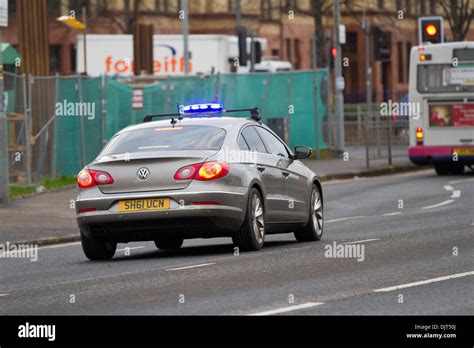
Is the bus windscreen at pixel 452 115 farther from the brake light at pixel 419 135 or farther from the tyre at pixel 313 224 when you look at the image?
the tyre at pixel 313 224

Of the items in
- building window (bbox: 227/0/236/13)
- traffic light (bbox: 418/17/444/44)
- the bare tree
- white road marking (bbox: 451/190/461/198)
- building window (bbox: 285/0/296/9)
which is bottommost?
white road marking (bbox: 451/190/461/198)

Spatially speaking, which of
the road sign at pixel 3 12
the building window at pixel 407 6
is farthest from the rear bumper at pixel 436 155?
the building window at pixel 407 6

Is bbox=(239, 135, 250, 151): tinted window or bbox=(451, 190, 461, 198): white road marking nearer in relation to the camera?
bbox=(239, 135, 250, 151): tinted window

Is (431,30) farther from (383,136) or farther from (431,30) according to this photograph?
(383,136)

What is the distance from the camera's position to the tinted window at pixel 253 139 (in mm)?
17391

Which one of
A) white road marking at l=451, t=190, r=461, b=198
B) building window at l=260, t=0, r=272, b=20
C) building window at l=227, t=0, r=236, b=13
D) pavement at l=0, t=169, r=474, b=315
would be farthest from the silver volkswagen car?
building window at l=227, t=0, r=236, b=13

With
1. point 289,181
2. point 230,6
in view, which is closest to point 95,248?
point 289,181

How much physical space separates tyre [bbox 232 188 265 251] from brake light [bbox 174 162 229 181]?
1.65 feet

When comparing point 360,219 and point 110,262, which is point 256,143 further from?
point 360,219

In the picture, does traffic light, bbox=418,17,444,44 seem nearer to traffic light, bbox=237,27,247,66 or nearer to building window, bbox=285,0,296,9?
traffic light, bbox=237,27,247,66

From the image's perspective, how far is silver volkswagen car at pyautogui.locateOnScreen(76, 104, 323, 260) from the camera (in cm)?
1620
